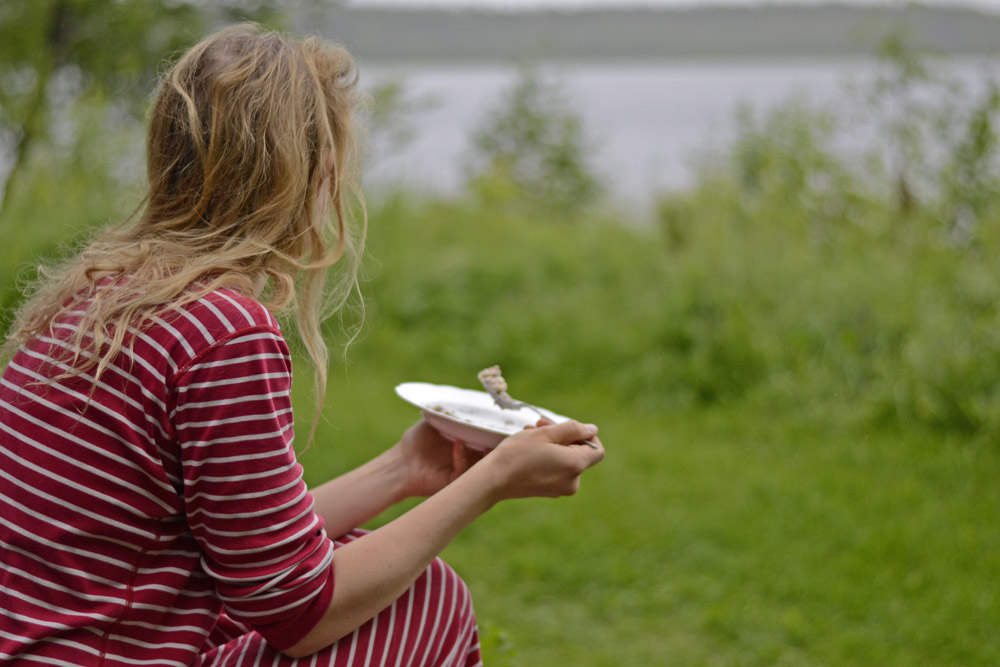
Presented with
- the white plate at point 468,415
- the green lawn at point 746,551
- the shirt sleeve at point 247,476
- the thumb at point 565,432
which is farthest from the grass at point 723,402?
the shirt sleeve at point 247,476

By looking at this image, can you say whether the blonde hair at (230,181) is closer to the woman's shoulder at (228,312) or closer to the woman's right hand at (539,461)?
the woman's shoulder at (228,312)

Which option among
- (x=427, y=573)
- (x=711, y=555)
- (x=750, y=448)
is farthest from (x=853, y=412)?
(x=427, y=573)

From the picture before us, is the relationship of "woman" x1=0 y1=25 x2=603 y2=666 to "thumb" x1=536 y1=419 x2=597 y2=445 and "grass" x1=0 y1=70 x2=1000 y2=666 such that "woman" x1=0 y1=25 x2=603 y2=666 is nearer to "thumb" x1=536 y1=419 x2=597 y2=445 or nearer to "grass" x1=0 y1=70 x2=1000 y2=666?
"thumb" x1=536 y1=419 x2=597 y2=445

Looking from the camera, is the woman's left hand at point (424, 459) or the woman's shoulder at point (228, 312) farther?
the woman's left hand at point (424, 459)

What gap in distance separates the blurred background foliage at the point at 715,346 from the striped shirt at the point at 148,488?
67 centimetres

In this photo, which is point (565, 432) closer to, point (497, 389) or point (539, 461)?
point (539, 461)

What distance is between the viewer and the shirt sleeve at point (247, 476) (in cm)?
124

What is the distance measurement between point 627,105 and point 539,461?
11.5 meters

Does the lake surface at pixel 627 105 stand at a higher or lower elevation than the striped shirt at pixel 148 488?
higher

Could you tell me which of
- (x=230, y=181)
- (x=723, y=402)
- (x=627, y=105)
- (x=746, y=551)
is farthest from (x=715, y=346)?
(x=627, y=105)

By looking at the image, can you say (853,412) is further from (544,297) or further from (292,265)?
(292,265)

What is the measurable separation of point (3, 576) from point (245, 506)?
33 centimetres

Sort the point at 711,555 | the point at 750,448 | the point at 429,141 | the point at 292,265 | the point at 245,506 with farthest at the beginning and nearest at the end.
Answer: the point at 429,141 → the point at 750,448 → the point at 711,555 → the point at 292,265 → the point at 245,506

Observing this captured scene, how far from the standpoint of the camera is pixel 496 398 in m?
1.86
